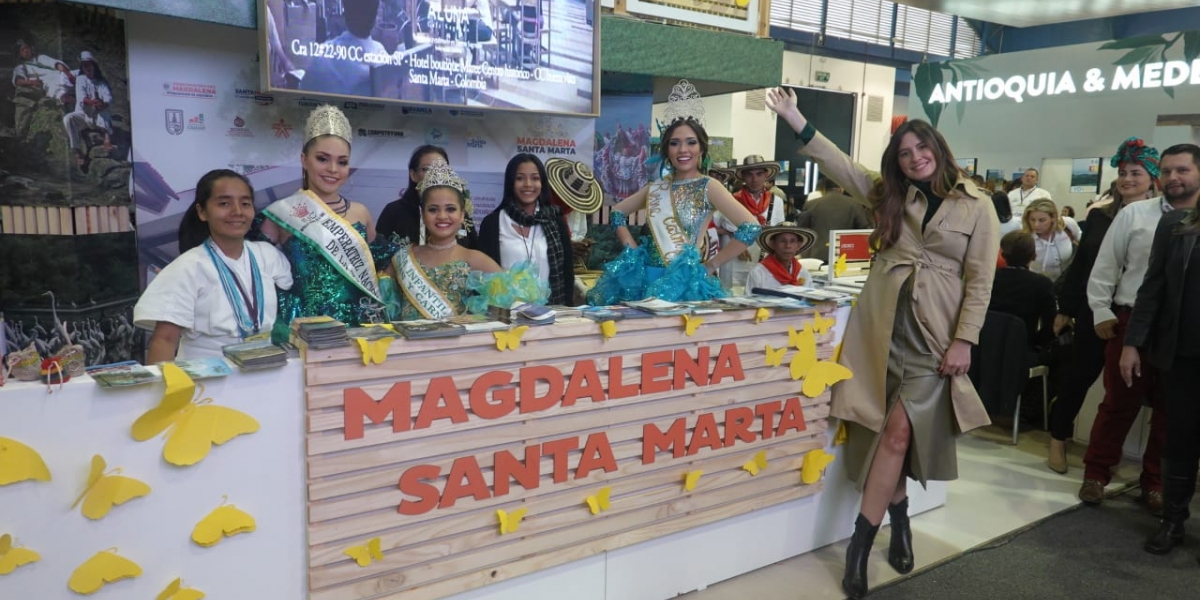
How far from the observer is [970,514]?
335cm

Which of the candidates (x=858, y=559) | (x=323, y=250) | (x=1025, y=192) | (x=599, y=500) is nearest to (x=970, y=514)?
(x=858, y=559)

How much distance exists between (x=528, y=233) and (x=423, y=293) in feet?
2.43

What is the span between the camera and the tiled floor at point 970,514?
2.66 metres

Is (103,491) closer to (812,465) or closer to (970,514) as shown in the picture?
(812,465)

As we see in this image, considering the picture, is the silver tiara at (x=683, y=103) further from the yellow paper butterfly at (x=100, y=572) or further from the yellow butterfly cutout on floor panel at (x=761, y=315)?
the yellow paper butterfly at (x=100, y=572)

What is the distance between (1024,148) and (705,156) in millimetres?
6617

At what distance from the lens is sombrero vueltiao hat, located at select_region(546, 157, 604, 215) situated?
333 cm

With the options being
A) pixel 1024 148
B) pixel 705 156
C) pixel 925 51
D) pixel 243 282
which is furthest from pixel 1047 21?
pixel 243 282

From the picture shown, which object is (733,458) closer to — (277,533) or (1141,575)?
(277,533)

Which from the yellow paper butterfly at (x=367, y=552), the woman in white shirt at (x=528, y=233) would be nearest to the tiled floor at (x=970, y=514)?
the yellow paper butterfly at (x=367, y=552)

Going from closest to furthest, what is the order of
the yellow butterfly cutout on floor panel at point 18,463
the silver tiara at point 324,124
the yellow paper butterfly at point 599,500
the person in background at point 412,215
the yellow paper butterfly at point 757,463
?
the yellow butterfly cutout on floor panel at point 18,463, the yellow paper butterfly at point 599,500, the silver tiara at point 324,124, the yellow paper butterfly at point 757,463, the person in background at point 412,215

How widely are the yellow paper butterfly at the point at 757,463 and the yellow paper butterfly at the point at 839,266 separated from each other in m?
1.58

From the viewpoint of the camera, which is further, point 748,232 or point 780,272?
point 780,272

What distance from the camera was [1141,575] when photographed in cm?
283
